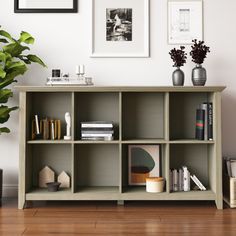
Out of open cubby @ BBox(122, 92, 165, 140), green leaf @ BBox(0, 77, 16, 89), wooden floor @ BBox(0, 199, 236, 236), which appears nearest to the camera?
wooden floor @ BBox(0, 199, 236, 236)

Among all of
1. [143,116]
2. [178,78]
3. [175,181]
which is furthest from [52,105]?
[175,181]

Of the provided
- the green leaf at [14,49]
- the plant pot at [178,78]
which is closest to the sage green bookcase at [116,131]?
the plant pot at [178,78]

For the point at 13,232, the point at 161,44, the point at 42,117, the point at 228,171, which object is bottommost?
the point at 13,232

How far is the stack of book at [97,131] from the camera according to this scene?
2869 millimetres

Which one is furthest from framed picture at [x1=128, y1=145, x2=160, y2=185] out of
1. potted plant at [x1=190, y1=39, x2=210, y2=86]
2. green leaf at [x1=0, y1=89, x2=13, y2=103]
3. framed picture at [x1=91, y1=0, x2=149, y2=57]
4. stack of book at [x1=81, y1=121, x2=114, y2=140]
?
green leaf at [x1=0, y1=89, x2=13, y2=103]

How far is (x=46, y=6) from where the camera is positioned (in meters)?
3.19

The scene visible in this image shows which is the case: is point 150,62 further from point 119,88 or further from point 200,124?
point 200,124

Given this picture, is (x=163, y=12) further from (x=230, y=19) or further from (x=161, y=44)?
(x=230, y=19)

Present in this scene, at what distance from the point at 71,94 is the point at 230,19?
1.44m

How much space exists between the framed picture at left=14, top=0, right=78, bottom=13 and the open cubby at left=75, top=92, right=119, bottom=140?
73 centimetres

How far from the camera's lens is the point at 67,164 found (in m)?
3.09

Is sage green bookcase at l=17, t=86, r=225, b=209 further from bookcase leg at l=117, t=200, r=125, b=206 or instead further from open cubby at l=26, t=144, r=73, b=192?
bookcase leg at l=117, t=200, r=125, b=206

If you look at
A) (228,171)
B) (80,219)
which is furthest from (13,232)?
(228,171)

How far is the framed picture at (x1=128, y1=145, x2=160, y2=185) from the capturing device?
3.04 m
